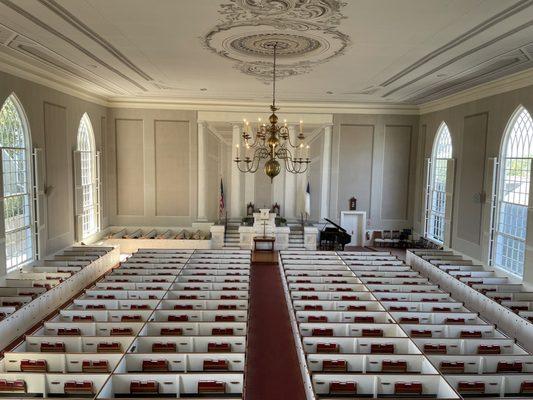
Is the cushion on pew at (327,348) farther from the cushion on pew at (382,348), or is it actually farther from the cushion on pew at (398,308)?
the cushion on pew at (398,308)

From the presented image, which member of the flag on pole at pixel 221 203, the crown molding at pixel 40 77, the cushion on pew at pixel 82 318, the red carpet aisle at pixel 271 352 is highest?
the crown molding at pixel 40 77

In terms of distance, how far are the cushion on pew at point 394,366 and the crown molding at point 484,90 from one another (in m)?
10.6

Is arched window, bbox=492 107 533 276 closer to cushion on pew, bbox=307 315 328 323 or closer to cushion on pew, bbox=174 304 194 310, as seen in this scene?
cushion on pew, bbox=307 315 328 323

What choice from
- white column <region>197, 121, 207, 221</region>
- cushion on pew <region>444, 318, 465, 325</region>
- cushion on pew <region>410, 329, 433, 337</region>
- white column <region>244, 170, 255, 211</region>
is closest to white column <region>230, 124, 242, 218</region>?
white column <region>244, 170, 255, 211</region>

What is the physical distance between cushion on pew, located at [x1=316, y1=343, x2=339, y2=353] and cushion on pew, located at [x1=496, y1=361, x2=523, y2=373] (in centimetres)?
296

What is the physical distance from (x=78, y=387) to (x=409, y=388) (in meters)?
5.35

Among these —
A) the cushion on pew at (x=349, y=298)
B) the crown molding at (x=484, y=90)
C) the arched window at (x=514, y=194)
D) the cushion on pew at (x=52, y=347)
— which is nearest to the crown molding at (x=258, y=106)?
the crown molding at (x=484, y=90)

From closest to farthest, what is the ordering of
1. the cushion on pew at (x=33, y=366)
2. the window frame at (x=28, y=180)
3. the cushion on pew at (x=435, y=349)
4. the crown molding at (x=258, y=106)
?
the cushion on pew at (x=33, y=366) → the cushion on pew at (x=435, y=349) → the window frame at (x=28, y=180) → the crown molding at (x=258, y=106)

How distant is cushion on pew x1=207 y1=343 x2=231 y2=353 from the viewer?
831 cm

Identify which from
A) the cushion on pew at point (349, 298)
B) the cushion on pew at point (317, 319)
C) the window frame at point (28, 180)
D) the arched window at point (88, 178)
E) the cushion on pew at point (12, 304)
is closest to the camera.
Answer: the cushion on pew at point (317, 319)

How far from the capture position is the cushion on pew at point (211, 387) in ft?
22.4

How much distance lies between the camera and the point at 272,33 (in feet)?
33.1

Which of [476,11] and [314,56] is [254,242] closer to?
[314,56]

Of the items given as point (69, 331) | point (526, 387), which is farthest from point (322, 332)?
point (69, 331)
